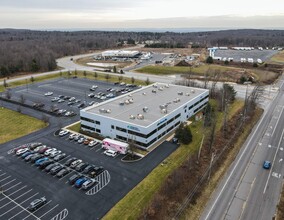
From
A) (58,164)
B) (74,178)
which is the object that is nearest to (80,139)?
(58,164)

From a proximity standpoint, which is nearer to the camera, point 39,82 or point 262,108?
point 262,108

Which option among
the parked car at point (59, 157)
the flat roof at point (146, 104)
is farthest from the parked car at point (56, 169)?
the flat roof at point (146, 104)

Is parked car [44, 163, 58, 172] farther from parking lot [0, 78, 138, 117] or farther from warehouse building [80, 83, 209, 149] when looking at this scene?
parking lot [0, 78, 138, 117]

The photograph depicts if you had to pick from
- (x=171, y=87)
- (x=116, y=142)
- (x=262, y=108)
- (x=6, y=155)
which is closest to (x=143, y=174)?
(x=116, y=142)

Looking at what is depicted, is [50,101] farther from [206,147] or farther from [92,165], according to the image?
[206,147]

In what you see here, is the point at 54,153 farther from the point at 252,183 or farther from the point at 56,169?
the point at 252,183
